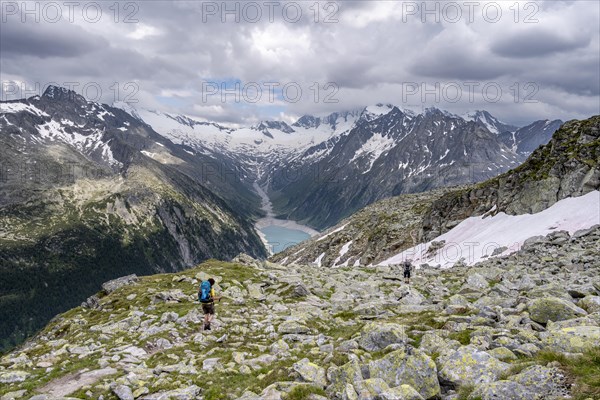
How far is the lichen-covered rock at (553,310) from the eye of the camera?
15.1 meters

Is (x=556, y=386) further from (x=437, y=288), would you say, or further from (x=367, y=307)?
(x=437, y=288)

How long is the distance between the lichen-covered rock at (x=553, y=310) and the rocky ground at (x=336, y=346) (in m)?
0.04

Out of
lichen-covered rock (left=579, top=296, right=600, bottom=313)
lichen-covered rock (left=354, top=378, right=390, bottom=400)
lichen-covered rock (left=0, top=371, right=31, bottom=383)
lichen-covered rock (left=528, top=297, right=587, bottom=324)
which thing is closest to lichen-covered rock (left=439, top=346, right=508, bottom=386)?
lichen-covered rock (left=354, top=378, right=390, bottom=400)

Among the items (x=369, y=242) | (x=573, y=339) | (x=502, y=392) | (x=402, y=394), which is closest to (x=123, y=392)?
(x=402, y=394)

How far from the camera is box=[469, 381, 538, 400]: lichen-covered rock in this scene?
9.52 meters

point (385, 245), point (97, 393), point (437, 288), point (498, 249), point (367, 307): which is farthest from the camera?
point (385, 245)

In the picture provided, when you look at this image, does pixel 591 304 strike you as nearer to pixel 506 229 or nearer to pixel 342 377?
pixel 342 377

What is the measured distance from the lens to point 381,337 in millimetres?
15297

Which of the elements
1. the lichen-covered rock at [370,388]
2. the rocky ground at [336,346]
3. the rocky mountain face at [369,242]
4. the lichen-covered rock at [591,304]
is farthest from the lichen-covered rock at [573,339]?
the rocky mountain face at [369,242]

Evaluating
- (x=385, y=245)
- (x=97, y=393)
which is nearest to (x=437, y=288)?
(x=97, y=393)

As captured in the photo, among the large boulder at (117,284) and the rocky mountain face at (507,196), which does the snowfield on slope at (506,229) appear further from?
the large boulder at (117,284)

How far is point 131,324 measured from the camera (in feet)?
87.8

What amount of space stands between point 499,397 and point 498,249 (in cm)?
4342

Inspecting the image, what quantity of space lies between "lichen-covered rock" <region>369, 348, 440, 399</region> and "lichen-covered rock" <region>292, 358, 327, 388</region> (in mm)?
1742
